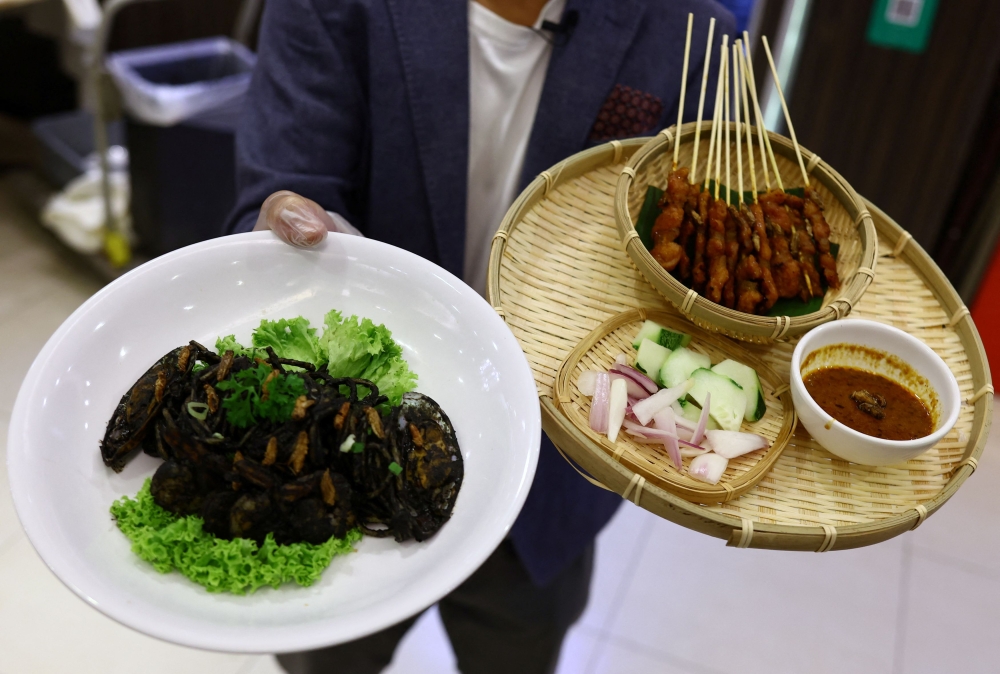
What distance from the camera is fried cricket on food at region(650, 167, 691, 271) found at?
1.69 metres

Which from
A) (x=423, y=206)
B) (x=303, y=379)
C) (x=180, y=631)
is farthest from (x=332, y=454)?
(x=423, y=206)

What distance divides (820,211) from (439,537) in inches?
48.4

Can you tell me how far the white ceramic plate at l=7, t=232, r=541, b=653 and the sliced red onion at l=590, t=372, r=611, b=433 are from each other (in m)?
0.18

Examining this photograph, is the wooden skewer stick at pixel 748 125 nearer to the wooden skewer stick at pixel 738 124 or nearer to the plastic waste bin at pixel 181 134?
the wooden skewer stick at pixel 738 124

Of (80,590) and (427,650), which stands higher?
(80,590)

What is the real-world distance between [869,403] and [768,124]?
133 inches

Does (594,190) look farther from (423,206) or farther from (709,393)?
(709,393)

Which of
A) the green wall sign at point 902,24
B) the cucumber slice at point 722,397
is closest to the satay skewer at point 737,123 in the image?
the cucumber slice at point 722,397

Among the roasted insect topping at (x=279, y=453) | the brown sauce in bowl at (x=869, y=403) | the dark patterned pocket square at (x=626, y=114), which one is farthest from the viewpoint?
the dark patterned pocket square at (x=626, y=114)

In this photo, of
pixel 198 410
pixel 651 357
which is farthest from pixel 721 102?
pixel 198 410

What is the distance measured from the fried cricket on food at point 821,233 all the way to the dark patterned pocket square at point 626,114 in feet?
1.49

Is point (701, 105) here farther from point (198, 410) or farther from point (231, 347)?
point (198, 410)

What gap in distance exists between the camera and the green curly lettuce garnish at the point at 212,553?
1228 millimetres

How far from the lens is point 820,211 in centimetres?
183
